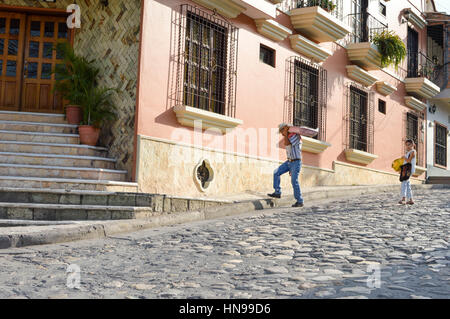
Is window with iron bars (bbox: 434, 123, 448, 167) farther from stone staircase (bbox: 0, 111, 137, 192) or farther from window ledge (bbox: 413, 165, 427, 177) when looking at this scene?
stone staircase (bbox: 0, 111, 137, 192)

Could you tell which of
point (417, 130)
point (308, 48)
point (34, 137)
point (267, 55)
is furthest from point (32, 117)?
point (417, 130)

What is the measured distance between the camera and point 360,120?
48.4ft

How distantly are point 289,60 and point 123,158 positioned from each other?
5191 millimetres

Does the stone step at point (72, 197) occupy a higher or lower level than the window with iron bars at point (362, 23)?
lower

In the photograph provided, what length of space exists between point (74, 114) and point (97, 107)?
61cm

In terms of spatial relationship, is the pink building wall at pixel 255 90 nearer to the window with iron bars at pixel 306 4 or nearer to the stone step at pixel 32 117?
the window with iron bars at pixel 306 4

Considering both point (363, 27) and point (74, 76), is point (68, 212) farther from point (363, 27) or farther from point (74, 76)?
Answer: point (363, 27)

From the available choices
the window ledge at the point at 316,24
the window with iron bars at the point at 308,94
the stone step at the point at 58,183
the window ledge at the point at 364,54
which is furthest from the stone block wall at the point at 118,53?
the window ledge at the point at 364,54

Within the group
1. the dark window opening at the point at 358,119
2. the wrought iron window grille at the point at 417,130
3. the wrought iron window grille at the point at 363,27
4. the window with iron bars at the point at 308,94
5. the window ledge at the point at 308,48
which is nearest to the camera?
the window ledge at the point at 308,48

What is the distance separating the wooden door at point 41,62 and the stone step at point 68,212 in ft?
11.1

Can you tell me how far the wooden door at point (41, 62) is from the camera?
9.77 metres

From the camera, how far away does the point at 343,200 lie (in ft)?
33.9
